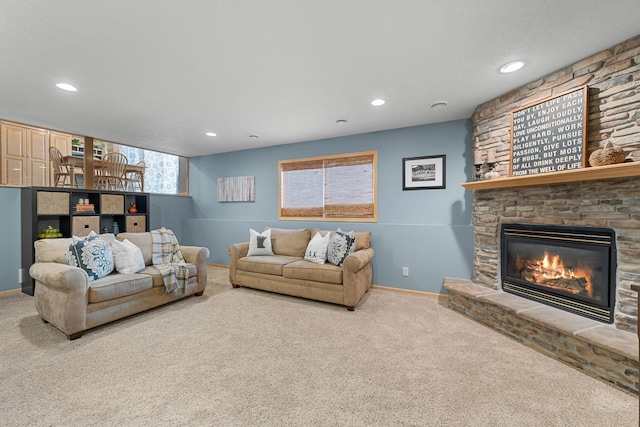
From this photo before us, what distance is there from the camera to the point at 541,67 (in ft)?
7.56

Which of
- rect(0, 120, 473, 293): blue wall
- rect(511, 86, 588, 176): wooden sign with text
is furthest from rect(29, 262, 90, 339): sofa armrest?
rect(511, 86, 588, 176): wooden sign with text

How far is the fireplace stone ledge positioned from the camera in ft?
5.77

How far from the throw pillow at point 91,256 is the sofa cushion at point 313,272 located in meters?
1.95

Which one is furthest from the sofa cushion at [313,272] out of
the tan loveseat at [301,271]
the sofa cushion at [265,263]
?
the sofa cushion at [265,263]

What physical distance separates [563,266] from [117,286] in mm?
4324

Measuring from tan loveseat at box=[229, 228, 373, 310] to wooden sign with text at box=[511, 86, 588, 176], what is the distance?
6.49 feet

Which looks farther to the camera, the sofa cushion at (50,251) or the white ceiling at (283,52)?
the sofa cushion at (50,251)

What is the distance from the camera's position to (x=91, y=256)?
2719 millimetres

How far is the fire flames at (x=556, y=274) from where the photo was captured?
91.2 inches

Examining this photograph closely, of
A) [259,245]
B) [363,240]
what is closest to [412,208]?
[363,240]

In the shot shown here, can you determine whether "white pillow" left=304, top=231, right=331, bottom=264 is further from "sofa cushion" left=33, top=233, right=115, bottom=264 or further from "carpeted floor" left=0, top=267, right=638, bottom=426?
"sofa cushion" left=33, top=233, right=115, bottom=264

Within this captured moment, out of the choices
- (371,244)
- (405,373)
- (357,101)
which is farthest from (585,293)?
(357,101)

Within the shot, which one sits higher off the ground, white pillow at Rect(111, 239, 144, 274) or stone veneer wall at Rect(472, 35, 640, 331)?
stone veneer wall at Rect(472, 35, 640, 331)

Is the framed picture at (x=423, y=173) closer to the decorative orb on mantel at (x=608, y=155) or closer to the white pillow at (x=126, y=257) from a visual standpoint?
the decorative orb on mantel at (x=608, y=155)
